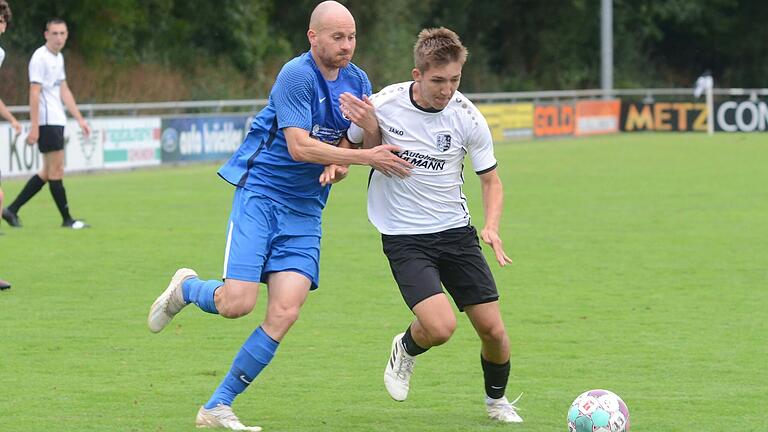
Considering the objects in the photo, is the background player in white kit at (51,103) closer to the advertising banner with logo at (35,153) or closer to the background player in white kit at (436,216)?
the advertising banner with logo at (35,153)

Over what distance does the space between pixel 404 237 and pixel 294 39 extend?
35.7 meters

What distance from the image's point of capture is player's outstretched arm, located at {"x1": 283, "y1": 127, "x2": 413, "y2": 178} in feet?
19.8

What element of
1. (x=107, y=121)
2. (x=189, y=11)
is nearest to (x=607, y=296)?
(x=107, y=121)

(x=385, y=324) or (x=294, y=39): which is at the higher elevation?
(x=294, y=39)

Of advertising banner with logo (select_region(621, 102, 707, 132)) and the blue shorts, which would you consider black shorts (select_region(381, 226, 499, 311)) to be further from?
advertising banner with logo (select_region(621, 102, 707, 132))

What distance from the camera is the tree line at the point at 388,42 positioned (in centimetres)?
3228

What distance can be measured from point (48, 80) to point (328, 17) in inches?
341

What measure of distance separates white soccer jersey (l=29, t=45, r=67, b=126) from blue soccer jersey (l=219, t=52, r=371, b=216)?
807cm

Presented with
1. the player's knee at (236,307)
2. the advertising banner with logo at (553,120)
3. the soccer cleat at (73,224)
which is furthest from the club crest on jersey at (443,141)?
the advertising banner with logo at (553,120)

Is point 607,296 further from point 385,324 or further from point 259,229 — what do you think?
point 259,229

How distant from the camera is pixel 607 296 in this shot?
1041 cm

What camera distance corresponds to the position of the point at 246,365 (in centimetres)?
612

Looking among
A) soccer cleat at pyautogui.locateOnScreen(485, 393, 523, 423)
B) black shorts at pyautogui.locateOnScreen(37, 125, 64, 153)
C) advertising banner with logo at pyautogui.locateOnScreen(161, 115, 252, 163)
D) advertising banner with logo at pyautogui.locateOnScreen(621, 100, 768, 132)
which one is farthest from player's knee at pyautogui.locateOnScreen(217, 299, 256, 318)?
advertising banner with logo at pyautogui.locateOnScreen(621, 100, 768, 132)

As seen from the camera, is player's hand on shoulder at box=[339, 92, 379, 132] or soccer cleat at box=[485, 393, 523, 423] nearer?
player's hand on shoulder at box=[339, 92, 379, 132]
